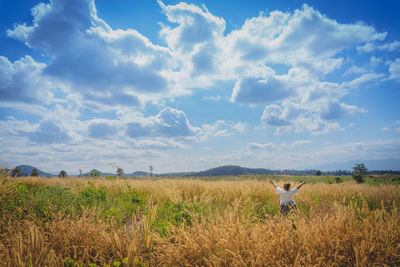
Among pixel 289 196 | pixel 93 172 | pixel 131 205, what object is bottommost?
pixel 131 205

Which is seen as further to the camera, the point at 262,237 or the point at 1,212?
the point at 1,212

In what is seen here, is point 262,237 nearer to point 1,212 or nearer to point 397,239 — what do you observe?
point 397,239

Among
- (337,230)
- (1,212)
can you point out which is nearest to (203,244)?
(337,230)

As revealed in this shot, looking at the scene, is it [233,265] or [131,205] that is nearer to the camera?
[233,265]

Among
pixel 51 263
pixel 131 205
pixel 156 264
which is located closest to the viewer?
pixel 51 263

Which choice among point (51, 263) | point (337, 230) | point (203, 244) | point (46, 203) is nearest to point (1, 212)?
point (46, 203)

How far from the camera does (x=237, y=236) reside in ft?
10.4

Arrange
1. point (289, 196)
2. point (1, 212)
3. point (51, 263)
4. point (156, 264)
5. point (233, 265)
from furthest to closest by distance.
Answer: point (289, 196) < point (1, 212) < point (156, 264) < point (51, 263) < point (233, 265)

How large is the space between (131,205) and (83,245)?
4.80 m

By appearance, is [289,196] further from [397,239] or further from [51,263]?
[51,263]

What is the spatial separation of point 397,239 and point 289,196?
375cm

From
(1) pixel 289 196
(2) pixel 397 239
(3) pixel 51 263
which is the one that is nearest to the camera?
(3) pixel 51 263

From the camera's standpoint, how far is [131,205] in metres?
8.53

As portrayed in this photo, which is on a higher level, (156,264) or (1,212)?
(1,212)
